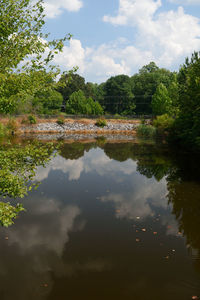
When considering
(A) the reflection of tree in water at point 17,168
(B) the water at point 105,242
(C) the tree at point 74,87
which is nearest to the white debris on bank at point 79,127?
(C) the tree at point 74,87

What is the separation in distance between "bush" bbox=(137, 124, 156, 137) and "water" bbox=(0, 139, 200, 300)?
39110mm

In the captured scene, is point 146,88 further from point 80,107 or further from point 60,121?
point 60,121

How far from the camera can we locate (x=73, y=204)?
1491cm

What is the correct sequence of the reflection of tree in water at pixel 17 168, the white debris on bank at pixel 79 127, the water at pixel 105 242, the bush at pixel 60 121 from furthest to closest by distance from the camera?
the bush at pixel 60 121
the white debris on bank at pixel 79 127
the water at pixel 105 242
the reflection of tree in water at pixel 17 168

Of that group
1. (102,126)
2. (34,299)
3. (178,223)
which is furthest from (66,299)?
(102,126)

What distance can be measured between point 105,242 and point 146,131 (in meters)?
52.1

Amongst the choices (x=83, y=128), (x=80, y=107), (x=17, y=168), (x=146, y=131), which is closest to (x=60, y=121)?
(x=83, y=128)

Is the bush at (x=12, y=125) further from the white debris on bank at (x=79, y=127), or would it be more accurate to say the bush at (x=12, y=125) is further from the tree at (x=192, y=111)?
the tree at (x=192, y=111)

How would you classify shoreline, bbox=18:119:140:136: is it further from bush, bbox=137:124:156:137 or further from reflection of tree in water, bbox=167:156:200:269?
reflection of tree in water, bbox=167:156:200:269

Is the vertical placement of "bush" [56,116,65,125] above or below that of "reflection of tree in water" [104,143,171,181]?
above

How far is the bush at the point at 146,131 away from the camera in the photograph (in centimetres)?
5831

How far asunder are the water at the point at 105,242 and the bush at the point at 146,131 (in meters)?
39.1

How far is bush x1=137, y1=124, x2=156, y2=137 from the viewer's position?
5831cm

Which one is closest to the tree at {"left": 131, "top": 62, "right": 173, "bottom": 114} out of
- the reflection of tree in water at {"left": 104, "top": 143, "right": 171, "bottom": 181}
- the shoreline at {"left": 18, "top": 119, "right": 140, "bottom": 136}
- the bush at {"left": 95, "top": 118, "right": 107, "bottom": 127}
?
the shoreline at {"left": 18, "top": 119, "right": 140, "bottom": 136}
